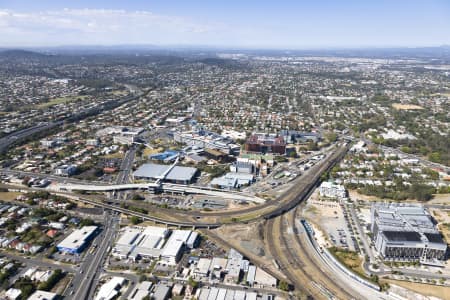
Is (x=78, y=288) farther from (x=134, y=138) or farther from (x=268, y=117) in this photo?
(x=268, y=117)

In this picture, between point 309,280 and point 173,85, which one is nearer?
point 309,280

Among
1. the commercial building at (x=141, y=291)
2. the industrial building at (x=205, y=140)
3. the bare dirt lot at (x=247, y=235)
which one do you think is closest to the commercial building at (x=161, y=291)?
the commercial building at (x=141, y=291)

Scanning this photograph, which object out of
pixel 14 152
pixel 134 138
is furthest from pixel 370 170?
pixel 14 152

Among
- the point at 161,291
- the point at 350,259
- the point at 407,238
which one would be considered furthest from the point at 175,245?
the point at 407,238

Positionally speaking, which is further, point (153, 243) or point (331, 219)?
point (331, 219)

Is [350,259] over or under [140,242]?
under

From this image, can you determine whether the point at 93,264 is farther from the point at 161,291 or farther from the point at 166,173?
the point at 166,173
